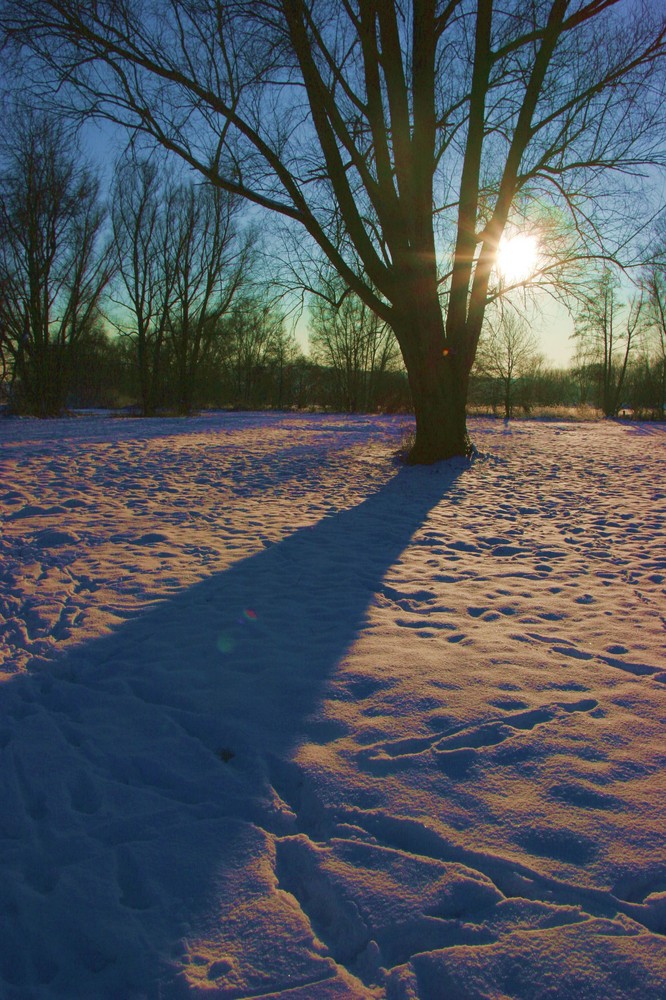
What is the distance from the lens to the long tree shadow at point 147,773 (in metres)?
1.47

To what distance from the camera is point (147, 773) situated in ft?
6.95

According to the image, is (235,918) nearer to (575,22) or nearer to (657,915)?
(657,915)

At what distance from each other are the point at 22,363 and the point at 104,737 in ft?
75.0

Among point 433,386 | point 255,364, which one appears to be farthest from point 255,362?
point 433,386

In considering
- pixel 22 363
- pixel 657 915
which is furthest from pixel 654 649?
pixel 22 363

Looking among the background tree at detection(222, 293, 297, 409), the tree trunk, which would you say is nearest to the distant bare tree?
the background tree at detection(222, 293, 297, 409)

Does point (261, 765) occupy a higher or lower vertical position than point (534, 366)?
lower

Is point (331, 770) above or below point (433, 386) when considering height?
below

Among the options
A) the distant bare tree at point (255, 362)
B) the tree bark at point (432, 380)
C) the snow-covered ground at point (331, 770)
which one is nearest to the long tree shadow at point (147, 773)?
the snow-covered ground at point (331, 770)

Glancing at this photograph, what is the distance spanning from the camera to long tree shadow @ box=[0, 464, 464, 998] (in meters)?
1.47

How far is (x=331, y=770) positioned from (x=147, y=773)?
0.77m

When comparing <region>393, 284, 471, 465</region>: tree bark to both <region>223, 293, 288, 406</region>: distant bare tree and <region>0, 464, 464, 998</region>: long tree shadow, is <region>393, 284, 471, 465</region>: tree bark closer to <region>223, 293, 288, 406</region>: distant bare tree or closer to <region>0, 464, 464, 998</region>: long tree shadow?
<region>0, 464, 464, 998</region>: long tree shadow

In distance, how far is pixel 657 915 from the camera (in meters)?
1.49

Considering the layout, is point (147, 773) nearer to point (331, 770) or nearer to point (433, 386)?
point (331, 770)
